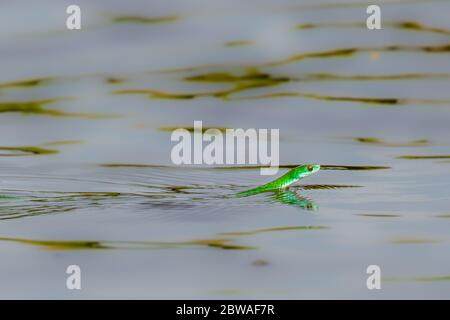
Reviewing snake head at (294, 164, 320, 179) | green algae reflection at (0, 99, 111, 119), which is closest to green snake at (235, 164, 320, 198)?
snake head at (294, 164, 320, 179)

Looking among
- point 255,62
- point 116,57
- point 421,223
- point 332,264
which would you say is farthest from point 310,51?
point 332,264

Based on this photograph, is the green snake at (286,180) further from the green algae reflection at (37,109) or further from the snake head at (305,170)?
the green algae reflection at (37,109)

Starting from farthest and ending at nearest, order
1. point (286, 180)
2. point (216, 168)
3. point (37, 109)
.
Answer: point (37, 109) < point (216, 168) < point (286, 180)

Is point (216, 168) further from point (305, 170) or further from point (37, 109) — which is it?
point (37, 109)

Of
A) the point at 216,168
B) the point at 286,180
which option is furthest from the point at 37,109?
the point at 286,180

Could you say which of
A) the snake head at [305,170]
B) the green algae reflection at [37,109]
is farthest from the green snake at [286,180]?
the green algae reflection at [37,109]

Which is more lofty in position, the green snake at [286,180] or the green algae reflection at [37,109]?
the green algae reflection at [37,109]

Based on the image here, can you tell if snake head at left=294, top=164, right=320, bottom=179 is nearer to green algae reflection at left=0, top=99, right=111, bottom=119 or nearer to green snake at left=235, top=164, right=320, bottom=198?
green snake at left=235, top=164, right=320, bottom=198
